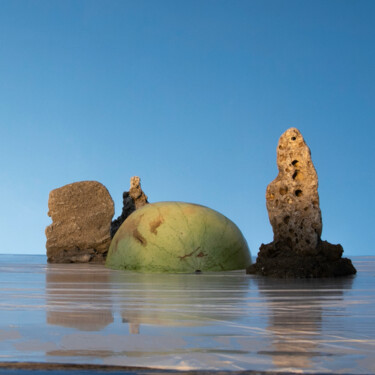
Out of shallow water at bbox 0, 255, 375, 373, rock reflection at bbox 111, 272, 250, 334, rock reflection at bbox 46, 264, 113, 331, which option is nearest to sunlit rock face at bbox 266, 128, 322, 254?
rock reflection at bbox 111, 272, 250, 334

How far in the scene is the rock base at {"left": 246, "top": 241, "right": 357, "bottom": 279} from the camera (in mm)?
7234

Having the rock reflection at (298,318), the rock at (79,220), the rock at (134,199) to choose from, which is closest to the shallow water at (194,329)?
the rock reflection at (298,318)

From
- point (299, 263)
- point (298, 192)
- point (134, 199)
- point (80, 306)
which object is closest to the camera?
point (80, 306)

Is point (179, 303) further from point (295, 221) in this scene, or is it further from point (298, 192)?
point (298, 192)

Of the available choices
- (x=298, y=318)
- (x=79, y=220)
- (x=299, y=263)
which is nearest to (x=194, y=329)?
(x=298, y=318)

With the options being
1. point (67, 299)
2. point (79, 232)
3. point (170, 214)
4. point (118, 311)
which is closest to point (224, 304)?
point (118, 311)

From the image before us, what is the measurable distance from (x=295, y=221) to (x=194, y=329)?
5.11m

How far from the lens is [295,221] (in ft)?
25.6

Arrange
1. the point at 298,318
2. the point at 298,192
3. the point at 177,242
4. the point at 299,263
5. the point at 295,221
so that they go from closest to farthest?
the point at 298,318 → the point at 299,263 → the point at 295,221 → the point at 298,192 → the point at 177,242

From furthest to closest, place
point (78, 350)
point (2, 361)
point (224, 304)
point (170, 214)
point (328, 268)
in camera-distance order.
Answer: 1. point (170, 214)
2. point (328, 268)
3. point (224, 304)
4. point (78, 350)
5. point (2, 361)

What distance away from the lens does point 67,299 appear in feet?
14.3

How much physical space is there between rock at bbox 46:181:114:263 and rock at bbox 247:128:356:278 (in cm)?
721

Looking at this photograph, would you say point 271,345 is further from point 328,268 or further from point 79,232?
point 79,232

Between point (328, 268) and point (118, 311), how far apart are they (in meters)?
4.44
